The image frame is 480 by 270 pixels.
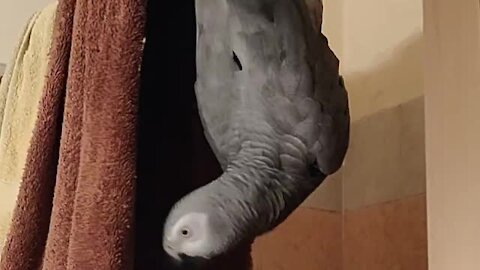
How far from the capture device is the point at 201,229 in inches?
19.8

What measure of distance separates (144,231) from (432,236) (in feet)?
0.57

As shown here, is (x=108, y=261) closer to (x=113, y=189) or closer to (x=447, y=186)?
(x=113, y=189)

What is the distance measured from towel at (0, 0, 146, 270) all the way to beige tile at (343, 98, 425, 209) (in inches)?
19.3

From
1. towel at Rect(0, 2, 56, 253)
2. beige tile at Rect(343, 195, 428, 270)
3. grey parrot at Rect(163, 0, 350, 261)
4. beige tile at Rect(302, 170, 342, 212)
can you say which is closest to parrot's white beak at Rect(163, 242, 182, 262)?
grey parrot at Rect(163, 0, 350, 261)

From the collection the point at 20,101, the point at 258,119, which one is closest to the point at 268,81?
the point at 258,119

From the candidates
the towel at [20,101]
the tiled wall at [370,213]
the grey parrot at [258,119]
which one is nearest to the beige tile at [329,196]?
the tiled wall at [370,213]

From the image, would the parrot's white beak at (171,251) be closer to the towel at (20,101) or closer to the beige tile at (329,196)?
the towel at (20,101)

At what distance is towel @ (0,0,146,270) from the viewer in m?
0.53

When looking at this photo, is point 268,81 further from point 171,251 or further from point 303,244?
point 303,244

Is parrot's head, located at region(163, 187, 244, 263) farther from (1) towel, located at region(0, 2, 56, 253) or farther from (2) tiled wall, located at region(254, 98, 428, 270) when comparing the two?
(2) tiled wall, located at region(254, 98, 428, 270)

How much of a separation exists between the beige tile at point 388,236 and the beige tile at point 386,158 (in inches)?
0.5

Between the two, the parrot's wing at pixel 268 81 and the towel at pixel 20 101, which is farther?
the towel at pixel 20 101

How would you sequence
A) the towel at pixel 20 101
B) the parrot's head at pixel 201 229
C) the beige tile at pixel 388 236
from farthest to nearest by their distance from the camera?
the beige tile at pixel 388 236 < the towel at pixel 20 101 < the parrot's head at pixel 201 229

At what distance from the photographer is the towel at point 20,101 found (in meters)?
0.70
